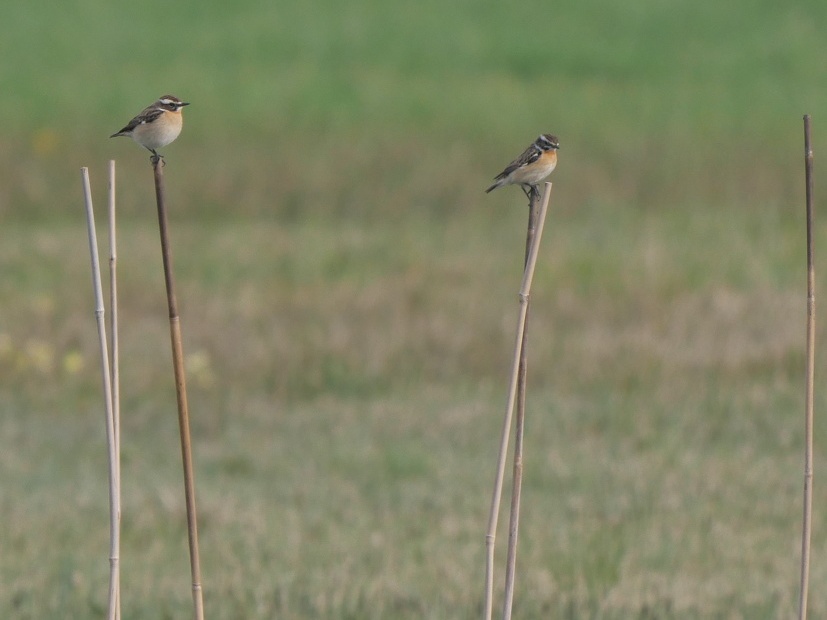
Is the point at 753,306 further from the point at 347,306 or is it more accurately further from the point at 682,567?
the point at 682,567

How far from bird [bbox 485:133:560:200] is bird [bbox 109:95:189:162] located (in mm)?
898

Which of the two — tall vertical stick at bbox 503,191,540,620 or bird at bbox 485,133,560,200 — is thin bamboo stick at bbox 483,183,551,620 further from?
bird at bbox 485,133,560,200

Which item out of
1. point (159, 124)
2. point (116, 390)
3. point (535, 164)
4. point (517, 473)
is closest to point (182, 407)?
point (116, 390)

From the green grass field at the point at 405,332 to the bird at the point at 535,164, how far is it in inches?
70.0

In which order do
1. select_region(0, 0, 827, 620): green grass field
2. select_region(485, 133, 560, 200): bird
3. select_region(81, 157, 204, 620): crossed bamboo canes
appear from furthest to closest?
select_region(0, 0, 827, 620): green grass field
select_region(485, 133, 560, 200): bird
select_region(81, 157, 204, 620): crossed bamboo canes

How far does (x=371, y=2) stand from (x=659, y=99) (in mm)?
7782

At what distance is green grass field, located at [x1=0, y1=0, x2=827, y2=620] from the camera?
5750 millimetres

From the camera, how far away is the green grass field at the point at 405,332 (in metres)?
5.75

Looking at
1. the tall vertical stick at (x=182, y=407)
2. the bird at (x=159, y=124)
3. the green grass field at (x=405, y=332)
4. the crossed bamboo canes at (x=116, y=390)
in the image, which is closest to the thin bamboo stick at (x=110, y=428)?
the crossed bamboo canes at (x=116, y=390)

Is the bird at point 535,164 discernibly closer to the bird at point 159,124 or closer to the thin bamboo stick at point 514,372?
the thin bamboo stick at point 514,372

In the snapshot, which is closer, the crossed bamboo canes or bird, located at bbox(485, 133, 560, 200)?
the crossed bamboo canes

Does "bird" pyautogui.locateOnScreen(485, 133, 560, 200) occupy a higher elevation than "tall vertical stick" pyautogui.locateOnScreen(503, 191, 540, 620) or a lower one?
higher

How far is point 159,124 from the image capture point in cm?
331

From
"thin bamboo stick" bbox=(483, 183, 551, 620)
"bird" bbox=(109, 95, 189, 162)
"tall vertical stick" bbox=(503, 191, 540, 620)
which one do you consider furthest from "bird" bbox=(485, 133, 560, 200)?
"bird" bbox=(109, 95, 189, 162)
